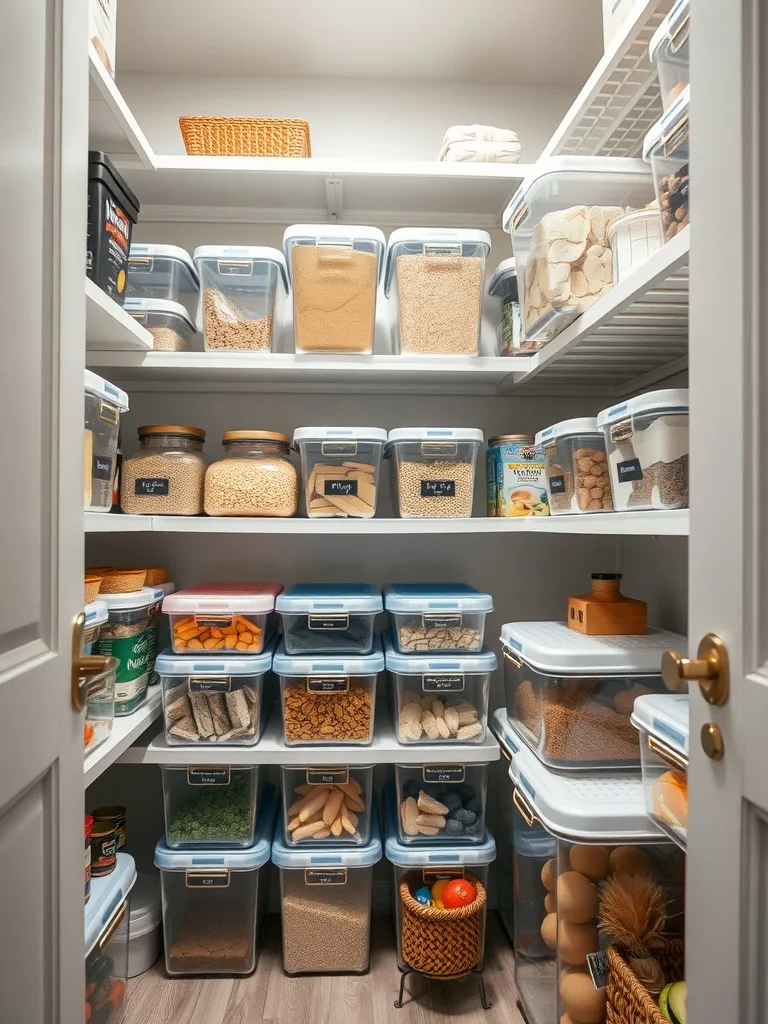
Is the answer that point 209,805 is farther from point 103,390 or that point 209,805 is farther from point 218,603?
point 103,390

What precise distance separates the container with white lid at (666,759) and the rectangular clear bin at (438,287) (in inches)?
39.9

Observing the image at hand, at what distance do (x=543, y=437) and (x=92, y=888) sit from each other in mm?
1395

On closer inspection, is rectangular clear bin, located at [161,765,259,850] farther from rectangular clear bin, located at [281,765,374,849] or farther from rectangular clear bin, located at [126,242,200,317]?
rectangular clear bin, located at [126,242,200,317]

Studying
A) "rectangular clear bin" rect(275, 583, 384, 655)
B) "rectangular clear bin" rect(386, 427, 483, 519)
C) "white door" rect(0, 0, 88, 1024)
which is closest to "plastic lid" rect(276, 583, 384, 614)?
"rectangular clear bin" rect(275, 583, 384, 655)

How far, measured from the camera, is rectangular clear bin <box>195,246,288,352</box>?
173cm

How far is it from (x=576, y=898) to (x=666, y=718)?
519mm

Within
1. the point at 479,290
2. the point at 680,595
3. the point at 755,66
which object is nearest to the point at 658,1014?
the point at 680,595

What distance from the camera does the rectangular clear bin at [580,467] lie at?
1.46 m

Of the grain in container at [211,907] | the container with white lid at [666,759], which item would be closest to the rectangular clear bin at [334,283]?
the container with white lid at [666,759]

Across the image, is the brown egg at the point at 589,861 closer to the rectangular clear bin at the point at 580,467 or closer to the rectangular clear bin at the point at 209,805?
the rectangular clear bin at the point at 580,467

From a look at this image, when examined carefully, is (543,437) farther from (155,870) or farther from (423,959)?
(155,870)

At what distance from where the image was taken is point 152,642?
1810 millimetres

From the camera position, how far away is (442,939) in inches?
63.7

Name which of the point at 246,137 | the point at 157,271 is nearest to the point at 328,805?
the point at 157,271
